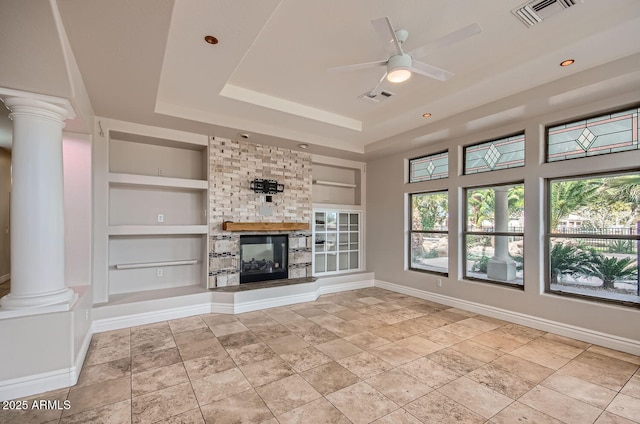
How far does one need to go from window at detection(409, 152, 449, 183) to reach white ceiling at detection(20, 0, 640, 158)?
0.86 m

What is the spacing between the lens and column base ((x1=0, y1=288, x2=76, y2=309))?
257cm

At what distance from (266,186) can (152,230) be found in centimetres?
195

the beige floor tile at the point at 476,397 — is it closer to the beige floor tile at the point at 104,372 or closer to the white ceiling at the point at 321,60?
the beige floor tile at the point at 104,372

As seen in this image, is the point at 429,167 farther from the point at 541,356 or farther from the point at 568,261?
the point at 541,356

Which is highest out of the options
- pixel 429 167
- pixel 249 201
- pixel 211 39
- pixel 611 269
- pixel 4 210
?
pixel 211 39

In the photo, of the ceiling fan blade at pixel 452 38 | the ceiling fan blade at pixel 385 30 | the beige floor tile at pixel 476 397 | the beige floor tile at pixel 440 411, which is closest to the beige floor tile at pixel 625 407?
the beige floor tile at pixel 476 397

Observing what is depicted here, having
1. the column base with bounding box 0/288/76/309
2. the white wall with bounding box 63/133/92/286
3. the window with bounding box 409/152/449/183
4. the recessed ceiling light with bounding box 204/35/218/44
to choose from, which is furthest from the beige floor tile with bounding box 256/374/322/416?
the window with bounding box 409/152/449/183

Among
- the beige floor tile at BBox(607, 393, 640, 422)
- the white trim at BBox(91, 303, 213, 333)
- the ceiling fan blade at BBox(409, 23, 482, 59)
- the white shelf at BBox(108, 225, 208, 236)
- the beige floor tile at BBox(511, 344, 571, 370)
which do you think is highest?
→ the ceiling fan blade at BBox(409, 23, 482, 59)

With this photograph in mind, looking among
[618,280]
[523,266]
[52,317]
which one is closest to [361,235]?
[523,266]

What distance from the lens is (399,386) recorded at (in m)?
2.61

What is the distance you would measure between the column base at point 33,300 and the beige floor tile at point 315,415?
2266 millimetres

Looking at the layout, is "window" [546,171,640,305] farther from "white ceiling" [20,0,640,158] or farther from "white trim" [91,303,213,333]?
"white trim" [91,303,213,333]

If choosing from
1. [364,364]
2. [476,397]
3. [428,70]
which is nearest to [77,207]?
[364,364]

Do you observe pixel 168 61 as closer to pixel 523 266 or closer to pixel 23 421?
pixel 23 421
